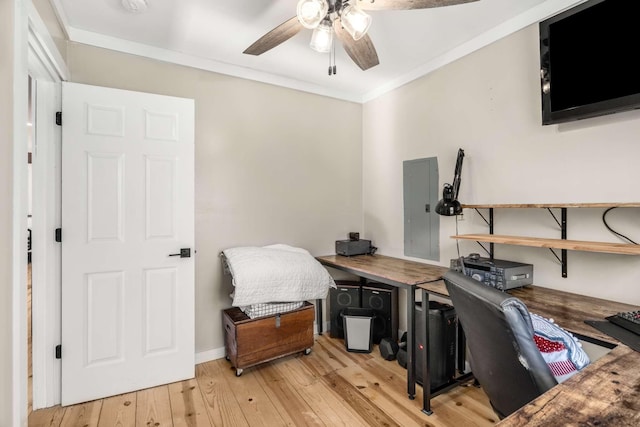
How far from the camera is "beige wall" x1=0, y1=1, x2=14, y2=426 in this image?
1.19 meters

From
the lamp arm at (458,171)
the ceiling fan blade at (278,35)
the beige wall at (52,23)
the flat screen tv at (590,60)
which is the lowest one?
the lamp arm at (458,171)

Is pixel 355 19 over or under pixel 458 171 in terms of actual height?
over

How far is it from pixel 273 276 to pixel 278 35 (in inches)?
63.9

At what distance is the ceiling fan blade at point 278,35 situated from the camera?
1.66 meters

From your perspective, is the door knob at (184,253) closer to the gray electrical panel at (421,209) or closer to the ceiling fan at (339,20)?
the ceiling fan at (339,20)

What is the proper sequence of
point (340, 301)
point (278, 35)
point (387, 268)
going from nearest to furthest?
point (278, 35) < point (387, 268) < point (340, 301)

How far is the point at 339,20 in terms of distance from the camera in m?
1.63

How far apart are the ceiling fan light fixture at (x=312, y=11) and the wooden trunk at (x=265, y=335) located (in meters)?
2.01

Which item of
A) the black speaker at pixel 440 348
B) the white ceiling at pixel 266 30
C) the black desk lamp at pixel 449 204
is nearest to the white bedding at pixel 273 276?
the black speaker at pixel 440 348

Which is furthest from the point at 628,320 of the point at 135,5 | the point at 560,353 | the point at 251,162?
the point at 135,5

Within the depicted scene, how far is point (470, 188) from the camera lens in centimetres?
246

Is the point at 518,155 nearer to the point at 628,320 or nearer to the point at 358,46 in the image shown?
the point at 628,320

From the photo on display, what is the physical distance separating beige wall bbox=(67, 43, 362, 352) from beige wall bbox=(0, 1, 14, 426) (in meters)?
1.16

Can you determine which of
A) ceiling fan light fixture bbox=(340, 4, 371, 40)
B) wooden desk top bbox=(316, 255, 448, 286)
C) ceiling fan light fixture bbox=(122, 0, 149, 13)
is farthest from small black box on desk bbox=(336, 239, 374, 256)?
ceiling fan light fixture bbox=(122, 0, 149, 13)
